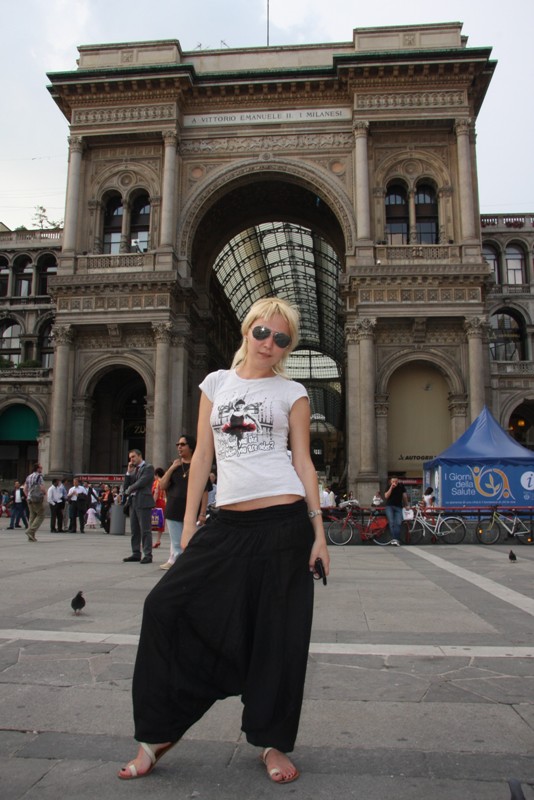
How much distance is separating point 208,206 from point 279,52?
8.76 metres

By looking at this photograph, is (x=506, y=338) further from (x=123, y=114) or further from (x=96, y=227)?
(x=123, y=114)

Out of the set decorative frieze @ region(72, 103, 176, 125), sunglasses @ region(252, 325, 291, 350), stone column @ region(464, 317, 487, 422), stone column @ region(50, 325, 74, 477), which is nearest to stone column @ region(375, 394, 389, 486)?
stone column @ region(464, 317, 487, 422)

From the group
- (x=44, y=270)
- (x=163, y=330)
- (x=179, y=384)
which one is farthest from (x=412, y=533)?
(x=44, y=270)

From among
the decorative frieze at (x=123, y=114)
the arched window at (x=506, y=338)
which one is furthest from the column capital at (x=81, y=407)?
the arched window at (x=506, y=338)

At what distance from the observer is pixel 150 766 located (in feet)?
9.39

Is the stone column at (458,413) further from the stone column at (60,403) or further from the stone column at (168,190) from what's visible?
the stone column at (60,403)

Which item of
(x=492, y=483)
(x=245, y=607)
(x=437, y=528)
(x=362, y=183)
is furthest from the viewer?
(x=362, y=183)

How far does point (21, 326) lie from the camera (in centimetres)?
4912

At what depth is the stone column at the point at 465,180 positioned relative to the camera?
32.8 metres

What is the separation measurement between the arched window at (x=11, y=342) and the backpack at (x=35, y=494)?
112 feet

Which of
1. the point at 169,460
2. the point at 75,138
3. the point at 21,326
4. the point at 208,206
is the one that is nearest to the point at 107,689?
the point at 169,460

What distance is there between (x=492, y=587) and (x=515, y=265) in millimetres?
42186

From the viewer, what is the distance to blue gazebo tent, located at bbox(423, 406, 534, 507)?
69.1 ft

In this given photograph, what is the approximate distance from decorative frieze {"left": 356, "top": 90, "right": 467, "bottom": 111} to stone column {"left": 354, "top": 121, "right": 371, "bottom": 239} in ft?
3.60
